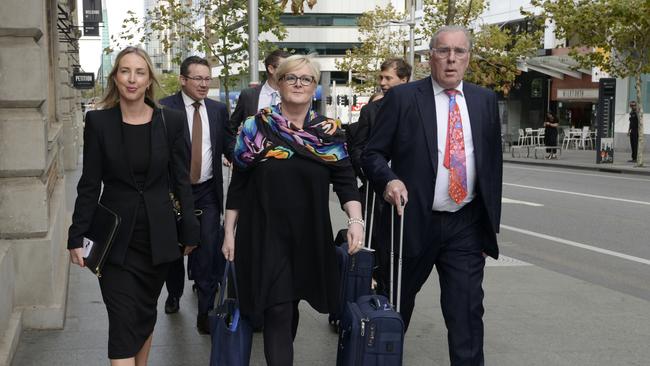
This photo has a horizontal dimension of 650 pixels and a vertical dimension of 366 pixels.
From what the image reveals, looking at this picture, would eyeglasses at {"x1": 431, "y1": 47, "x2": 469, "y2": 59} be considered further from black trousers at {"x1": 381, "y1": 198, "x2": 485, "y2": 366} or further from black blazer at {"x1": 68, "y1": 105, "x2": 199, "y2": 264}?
black blazer at {"x1": 68, "y1": 105, "x2": 199, "y2": 264}

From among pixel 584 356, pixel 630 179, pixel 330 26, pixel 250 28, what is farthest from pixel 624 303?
pixel 330 26

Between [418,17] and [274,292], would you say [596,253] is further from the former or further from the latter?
[418,17]

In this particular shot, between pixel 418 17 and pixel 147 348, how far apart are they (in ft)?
196

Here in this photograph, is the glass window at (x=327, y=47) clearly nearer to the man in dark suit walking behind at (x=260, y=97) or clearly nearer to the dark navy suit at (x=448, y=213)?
the man in dark suit walking behind at (x=260, y=97)

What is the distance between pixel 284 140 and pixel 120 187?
2.75ft

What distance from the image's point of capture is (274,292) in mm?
4383

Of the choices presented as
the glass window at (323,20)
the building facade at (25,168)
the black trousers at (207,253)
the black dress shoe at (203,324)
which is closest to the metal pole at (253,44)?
the black trousers at (207,253)

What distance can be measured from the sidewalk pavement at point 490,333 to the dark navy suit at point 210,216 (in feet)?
1.15

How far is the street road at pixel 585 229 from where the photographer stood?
980 cm

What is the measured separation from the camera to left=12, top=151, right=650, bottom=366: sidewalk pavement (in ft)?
19.0

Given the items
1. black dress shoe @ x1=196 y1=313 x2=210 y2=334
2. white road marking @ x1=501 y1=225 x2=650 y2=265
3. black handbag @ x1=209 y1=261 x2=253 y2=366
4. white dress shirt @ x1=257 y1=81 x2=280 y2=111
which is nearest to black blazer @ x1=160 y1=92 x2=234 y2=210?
white dress shirt @ x1=257 y1=81 x2=280 y2=111

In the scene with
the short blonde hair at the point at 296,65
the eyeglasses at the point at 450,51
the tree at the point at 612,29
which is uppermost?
the tree at the point at 612,29

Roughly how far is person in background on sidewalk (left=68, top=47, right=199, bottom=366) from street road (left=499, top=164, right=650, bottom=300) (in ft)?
17.9

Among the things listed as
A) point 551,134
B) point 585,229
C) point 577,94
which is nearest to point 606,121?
point 551,134
